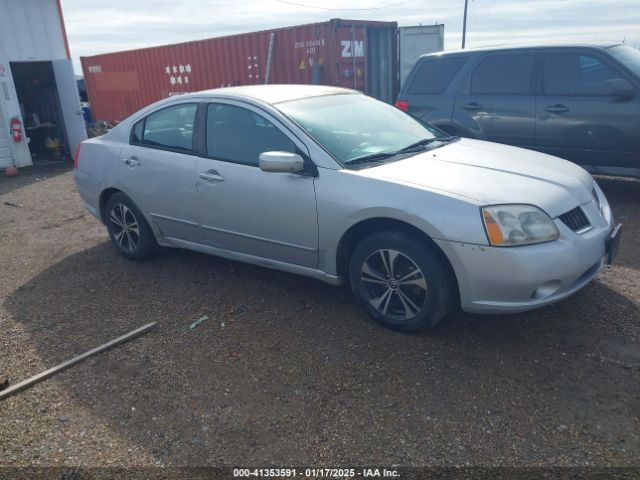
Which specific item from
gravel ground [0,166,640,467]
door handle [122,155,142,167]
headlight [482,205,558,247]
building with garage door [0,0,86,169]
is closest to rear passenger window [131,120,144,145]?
door handle [122,155,142,167]

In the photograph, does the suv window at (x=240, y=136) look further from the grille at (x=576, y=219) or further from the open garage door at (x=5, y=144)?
the open garage door at (x=5, y=144)

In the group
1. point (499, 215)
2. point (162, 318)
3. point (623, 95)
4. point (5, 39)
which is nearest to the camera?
point (499, 215)

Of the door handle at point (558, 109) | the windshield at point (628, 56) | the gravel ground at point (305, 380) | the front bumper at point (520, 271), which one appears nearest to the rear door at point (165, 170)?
the gravel ground at point (305, 380)

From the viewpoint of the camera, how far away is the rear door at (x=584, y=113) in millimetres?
5840

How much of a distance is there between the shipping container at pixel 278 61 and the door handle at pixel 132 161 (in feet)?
24.8

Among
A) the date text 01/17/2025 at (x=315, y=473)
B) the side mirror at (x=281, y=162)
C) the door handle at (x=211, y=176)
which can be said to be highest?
the side mirror at (x=281, y=162)

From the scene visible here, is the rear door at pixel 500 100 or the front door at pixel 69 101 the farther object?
the front door at pixel 69 101

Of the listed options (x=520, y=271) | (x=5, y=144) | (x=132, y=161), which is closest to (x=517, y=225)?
(x=520, y=271)

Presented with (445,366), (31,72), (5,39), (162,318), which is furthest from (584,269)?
(31,72)

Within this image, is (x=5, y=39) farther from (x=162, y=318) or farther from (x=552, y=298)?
(x=552, y=298)

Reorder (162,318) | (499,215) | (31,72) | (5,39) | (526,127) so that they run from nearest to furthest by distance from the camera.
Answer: (499,215) < (162,318) < (526,127) < (5,39) < (31,72)

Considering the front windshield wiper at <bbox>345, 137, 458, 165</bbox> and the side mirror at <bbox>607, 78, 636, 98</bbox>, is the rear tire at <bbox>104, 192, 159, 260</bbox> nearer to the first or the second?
the front windshield wiper at <bbox>345, 137, 458, 165</bbox>

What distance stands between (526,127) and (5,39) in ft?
33.4

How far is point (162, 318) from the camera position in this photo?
3.99 metres
